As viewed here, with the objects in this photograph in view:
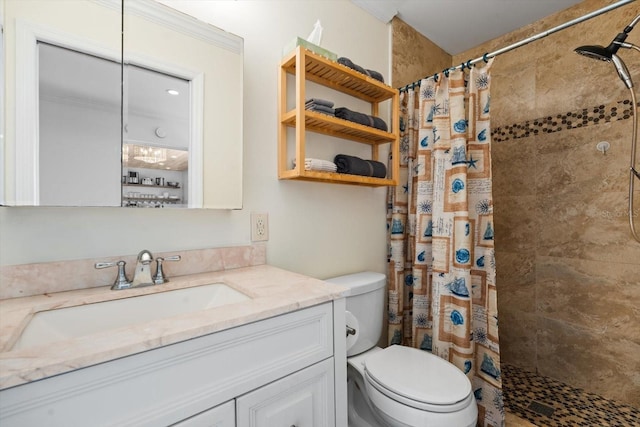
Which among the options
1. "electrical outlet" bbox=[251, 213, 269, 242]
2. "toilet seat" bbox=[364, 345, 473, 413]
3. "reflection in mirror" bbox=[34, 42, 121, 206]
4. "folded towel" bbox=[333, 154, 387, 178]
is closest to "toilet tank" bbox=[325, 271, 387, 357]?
"toilet seat" bbox=[364, 345, 473, 413]

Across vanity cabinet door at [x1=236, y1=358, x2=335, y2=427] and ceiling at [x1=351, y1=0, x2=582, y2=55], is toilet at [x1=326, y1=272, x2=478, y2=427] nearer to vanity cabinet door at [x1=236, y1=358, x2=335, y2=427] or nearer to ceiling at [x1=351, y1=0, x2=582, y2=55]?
vanity cabinet door at [x1=236, y1=358, x2=335, y2=427]

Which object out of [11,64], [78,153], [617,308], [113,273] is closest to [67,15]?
[11,64]

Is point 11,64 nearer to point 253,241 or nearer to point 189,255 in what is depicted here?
point 189,255

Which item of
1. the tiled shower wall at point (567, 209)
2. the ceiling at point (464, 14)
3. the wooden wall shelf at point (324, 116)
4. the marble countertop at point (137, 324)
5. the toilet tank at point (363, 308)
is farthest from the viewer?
the ceiling at point (464, 14)

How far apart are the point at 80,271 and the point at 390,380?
117 cm

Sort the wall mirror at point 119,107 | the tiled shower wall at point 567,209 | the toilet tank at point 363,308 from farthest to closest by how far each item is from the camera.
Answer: the tiled shower wall at point 567,209, the toilet tank at point 363,308, the wall mirror at point 119,107

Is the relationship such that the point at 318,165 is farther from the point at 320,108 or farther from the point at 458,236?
the point at 458,236

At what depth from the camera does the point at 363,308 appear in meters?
1.48

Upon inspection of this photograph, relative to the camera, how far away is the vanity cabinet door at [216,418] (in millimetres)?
640

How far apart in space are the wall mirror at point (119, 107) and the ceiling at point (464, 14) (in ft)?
3.87

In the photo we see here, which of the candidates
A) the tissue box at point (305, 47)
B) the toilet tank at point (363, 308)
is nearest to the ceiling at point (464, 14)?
the tissue box at point (305, 47)

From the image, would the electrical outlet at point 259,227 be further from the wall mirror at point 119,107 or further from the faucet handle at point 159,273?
the faucet handle at point 159,273

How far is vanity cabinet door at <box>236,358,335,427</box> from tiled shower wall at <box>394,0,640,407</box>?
1.87m

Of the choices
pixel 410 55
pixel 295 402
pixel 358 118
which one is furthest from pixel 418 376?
pixel 410 55
